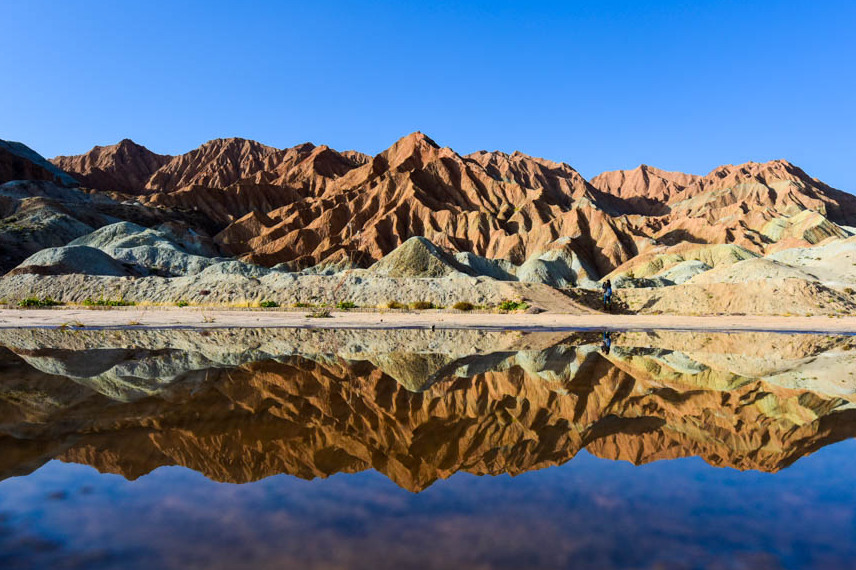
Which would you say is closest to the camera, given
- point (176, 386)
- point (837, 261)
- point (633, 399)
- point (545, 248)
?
point (633, 399)

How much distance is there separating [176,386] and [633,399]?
24.9 feet

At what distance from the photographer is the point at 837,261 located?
58656 mm

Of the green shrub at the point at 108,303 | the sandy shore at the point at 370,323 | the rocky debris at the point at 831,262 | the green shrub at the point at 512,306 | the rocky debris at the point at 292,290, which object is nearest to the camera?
the sandy shore at the point at 370,323

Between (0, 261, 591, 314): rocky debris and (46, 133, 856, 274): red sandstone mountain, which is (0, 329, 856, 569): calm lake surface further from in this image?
(46, 133, 856, 274): red sandstone mountain

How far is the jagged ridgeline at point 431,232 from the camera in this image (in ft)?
193

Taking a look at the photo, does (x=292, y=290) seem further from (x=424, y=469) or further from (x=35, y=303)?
(x=424, y=469)

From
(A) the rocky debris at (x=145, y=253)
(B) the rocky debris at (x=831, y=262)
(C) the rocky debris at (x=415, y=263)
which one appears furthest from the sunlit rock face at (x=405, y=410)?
(A) the rocky debris at (x=145, y=253)

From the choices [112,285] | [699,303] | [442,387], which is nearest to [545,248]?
[699,303]

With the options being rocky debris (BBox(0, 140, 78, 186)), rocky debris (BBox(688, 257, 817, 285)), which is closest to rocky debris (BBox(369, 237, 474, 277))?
rocky debris (BBox(688, 257, 817, 285))

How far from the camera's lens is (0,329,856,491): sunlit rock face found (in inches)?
222

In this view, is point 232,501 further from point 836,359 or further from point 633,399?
point 836,359

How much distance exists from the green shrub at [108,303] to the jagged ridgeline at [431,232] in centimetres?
311

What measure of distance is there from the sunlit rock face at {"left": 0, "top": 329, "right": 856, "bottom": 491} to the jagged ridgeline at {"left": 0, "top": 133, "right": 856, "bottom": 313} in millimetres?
29579

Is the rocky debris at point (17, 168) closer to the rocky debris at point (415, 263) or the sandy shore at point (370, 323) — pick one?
the rocky debris at point (415, 263)
